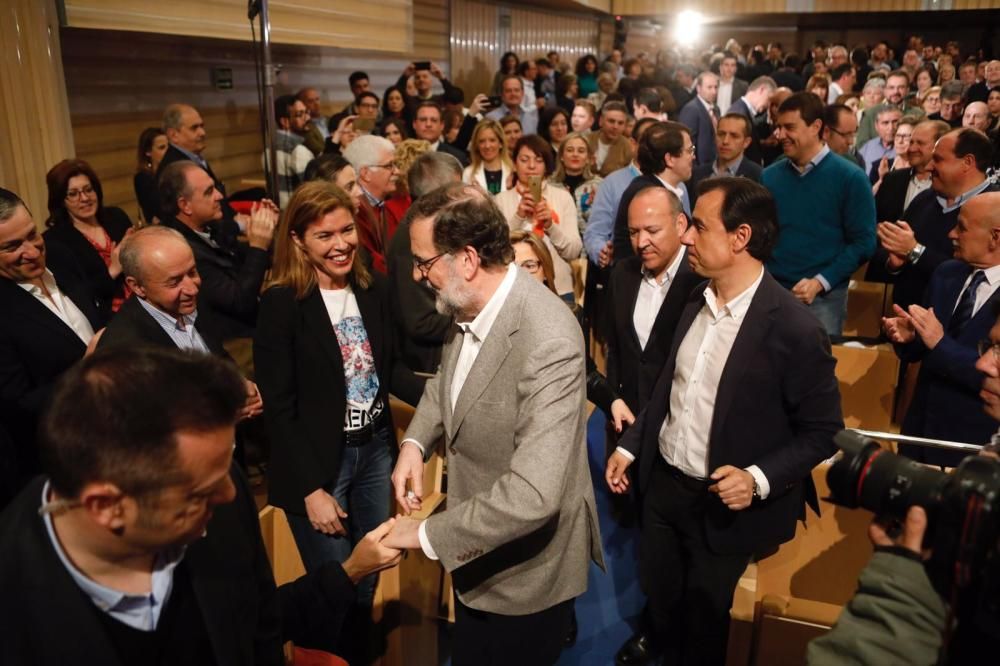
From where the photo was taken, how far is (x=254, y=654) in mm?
1392

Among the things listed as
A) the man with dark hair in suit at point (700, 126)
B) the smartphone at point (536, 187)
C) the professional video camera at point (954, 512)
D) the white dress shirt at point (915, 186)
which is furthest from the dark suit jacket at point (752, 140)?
the professional video camera at point (954, 512)

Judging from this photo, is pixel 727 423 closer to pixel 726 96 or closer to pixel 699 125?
pixel 699 125

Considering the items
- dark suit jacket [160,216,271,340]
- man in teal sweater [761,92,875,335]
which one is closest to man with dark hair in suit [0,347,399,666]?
dark suit jacket [160,216,271,340]

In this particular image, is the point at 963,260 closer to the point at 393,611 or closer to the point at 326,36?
the point at 393,611

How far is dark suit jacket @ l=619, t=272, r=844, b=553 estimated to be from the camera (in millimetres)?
2039

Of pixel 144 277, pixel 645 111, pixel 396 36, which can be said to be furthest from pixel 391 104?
pixel 144 277

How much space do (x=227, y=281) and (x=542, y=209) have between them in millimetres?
1547

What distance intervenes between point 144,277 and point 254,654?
1.32m

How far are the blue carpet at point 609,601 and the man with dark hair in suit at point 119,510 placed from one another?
188cm

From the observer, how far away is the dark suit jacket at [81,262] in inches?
117

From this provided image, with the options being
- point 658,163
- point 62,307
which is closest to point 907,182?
point 658,163

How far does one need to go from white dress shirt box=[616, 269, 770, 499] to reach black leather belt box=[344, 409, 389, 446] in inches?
35.3

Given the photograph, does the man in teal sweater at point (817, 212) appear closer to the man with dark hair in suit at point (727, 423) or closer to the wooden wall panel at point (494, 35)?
the man with dark hair in suit at point (727, 423)

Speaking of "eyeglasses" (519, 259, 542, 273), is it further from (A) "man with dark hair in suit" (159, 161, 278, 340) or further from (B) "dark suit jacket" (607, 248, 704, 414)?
(A) "man with dark hair in suit" (159, 161, 278, 340)
